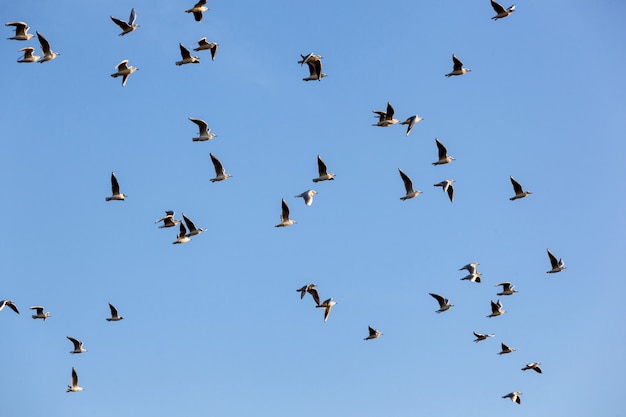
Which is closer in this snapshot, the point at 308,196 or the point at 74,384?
the point at 308,196

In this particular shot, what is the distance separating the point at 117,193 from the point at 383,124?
12.5 metres

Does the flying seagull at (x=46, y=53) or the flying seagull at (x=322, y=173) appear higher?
the flying seagull at (x=46, y=53)

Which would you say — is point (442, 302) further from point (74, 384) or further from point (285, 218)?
point (74, 384)

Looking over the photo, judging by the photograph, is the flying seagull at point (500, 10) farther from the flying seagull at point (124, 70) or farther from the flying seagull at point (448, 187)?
the flying seagull at point (124, 70)

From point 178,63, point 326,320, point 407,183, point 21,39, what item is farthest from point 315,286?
point 21,39

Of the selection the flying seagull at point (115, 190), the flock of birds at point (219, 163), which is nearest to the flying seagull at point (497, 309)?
the flock of birds at point (219, 163)

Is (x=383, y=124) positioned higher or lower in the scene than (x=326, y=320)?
higher

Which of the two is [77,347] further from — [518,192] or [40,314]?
[518,192]

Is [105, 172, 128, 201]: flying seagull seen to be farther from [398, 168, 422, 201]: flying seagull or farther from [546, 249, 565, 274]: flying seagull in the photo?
[546, 249, 565, 274]: flying seagull

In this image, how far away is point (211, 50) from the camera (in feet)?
192

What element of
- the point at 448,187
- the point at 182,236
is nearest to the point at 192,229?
the point at 182,236

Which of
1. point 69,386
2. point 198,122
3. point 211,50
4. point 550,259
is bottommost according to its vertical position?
point 69,386

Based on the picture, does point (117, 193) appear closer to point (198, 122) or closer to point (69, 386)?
point (198, 122)

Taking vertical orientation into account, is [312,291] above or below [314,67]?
below
